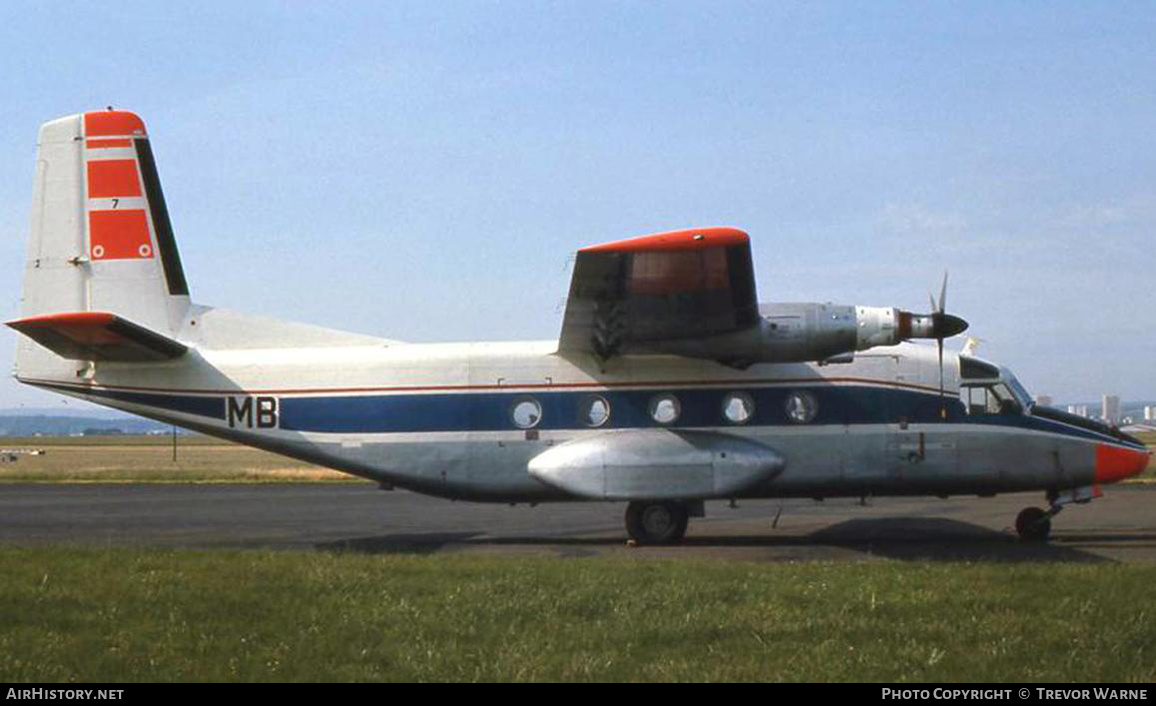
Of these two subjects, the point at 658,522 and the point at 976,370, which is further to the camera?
the point at 976,370

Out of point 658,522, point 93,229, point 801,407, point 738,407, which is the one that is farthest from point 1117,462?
point 93,229

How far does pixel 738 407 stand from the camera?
617 inches

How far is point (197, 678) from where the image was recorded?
22.6 feet

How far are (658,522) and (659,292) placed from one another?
12.5 ft

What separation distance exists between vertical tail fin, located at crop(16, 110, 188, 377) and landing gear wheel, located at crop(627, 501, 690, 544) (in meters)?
7.47

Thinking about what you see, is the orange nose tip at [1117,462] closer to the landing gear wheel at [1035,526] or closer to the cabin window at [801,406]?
the landing gear wheel at [1035,526]

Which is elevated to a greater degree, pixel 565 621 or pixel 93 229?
pixel 93 229

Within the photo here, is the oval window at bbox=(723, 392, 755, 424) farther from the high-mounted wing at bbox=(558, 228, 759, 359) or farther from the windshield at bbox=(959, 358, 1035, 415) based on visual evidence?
the windshield at bbox=(959, 358, 1035, 415)

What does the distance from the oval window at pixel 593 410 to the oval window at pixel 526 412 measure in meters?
0.61

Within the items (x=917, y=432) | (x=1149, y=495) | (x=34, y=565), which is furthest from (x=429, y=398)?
(x=1149, y=495)

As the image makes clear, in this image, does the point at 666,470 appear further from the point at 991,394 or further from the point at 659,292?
the point at 991,394

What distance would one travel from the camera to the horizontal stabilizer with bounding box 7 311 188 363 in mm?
14289

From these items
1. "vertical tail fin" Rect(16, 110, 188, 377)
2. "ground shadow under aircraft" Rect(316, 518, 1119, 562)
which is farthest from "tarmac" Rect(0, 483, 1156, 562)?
"vertical tail fin" Rect(16, 110, 188, 377)

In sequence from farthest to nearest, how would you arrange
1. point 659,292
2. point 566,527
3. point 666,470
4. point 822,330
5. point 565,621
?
point 566,527, point 666,470, point 822,330, point 659,292, point 565,621
